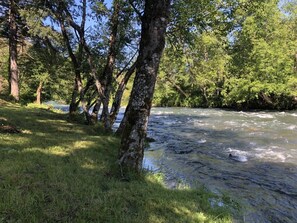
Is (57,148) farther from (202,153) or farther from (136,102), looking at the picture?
A: (202,153)

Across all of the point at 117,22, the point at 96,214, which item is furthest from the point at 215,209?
→ the point at 117,22

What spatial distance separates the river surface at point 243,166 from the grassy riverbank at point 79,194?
1.17 meters

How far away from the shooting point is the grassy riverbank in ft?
12.4

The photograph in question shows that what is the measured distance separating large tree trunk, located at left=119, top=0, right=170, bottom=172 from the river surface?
186 cm

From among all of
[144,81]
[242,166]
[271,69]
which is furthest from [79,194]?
[271,69]

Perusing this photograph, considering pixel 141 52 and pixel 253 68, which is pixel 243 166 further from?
pixel 253 68

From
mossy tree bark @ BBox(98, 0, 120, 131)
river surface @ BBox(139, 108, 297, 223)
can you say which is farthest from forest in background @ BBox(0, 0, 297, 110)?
river surface @ BBox(139, 108, 297, 223)

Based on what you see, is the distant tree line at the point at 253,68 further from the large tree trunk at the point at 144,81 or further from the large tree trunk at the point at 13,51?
the large tree trunk at the point at 13,51

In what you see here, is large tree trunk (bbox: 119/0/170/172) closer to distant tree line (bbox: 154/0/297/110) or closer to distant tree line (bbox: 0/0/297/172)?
distant tree line (bbox: 0/0/297/172)

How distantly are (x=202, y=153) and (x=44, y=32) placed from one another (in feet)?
31.5

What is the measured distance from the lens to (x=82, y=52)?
46.2 feet

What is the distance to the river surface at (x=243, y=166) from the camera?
591 cm

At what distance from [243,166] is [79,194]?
6.02 m

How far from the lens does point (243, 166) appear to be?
885cm
